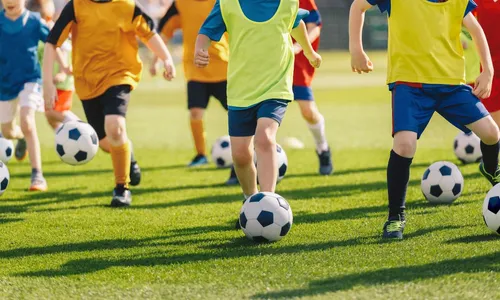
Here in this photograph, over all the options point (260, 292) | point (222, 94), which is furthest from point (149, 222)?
point (222, 94)

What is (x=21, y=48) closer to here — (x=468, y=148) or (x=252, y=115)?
(x=252, y=115)

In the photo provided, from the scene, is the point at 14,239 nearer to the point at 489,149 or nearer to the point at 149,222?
the point at 149,222

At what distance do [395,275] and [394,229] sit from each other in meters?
1.11

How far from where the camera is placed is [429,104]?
5973 mm

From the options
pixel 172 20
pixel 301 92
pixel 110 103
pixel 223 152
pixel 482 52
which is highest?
pixel 482 52

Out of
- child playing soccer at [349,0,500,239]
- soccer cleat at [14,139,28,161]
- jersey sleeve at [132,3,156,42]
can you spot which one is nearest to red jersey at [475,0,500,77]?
child playing soccer at [349,0,500,239]

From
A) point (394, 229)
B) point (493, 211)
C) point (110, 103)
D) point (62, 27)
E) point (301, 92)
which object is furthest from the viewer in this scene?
point (301, 92)

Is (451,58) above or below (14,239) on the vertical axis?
above

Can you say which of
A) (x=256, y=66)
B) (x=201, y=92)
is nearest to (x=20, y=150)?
(x=201, y=92)

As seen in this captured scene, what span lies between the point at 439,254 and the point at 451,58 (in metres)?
1.45

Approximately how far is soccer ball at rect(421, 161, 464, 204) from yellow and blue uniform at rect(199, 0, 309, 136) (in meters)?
1.72

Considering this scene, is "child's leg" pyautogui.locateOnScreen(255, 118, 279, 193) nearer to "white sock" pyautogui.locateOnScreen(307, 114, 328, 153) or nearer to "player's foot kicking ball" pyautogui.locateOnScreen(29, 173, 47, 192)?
"player's foot kicking ball" pyautogui.locateOnScreen(29, 173, 47, 192)

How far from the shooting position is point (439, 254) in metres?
5.36

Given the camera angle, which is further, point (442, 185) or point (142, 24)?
point (142, 24)
